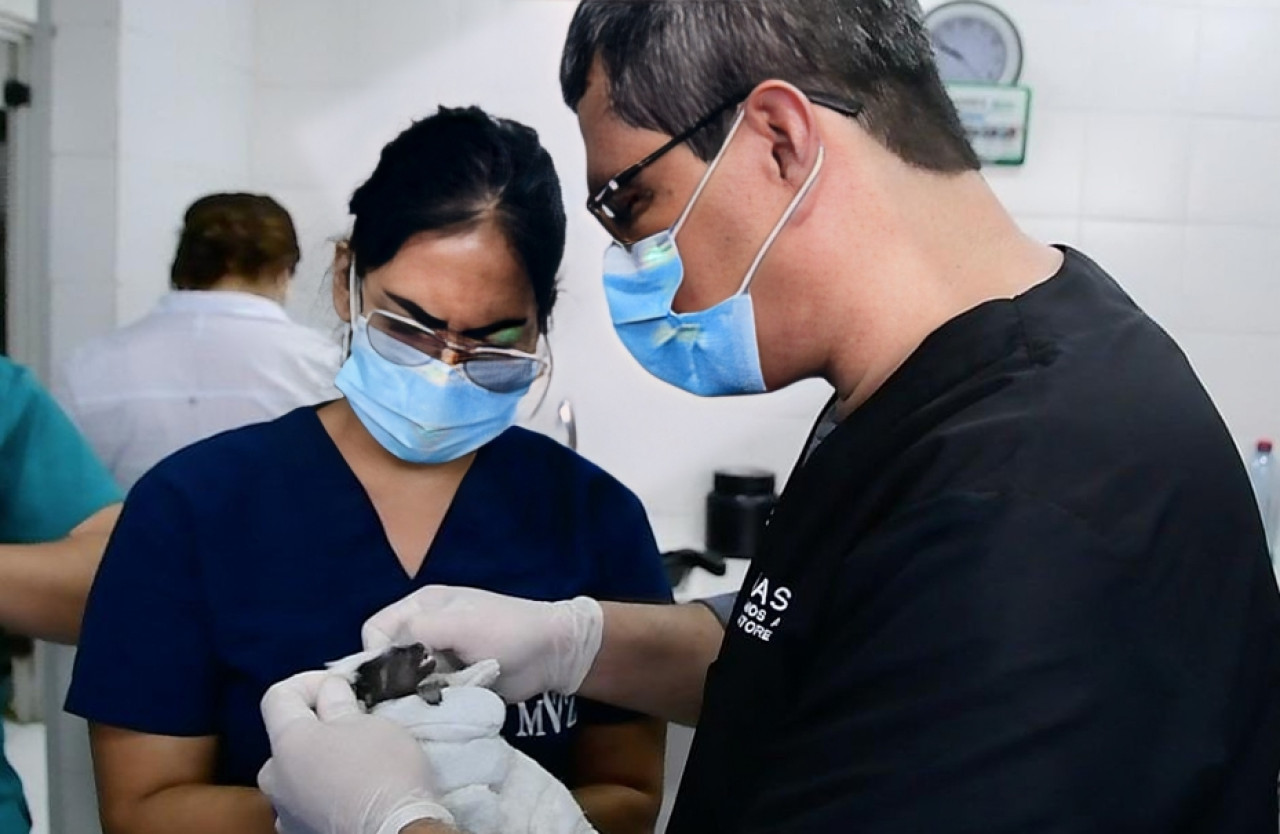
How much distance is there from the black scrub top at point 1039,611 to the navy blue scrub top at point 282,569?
19.7 inches

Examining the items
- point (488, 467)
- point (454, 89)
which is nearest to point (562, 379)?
point (454, 89)

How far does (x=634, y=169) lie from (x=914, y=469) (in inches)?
12.4

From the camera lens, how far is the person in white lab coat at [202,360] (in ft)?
6.57

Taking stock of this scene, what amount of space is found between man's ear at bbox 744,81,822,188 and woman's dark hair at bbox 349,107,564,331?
463mm

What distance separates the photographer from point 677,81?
2.62ft

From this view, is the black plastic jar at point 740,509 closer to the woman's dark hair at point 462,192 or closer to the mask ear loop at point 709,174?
the woman's dark hair at point 462,192

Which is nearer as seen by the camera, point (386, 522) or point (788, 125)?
point (788, 125)

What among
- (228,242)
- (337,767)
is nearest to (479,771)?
(337,767)

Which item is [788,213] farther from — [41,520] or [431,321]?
[41,520]

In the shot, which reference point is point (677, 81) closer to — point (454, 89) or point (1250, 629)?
point (1250, 629)

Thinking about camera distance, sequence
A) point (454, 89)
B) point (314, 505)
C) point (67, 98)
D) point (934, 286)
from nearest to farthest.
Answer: point (934, 286) < point (314, 505) < point (67, 98) < point (454, 89)

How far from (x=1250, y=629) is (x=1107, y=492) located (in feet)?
0.48

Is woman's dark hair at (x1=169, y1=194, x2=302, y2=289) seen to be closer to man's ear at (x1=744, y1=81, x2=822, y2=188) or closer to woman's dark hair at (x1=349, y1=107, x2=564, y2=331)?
woman's dark hair at (x1=349, y1=107, x2=564, y2=331)

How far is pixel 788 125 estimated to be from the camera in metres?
0.76
